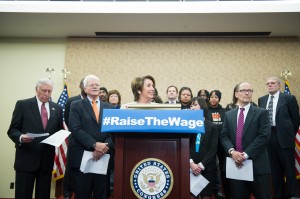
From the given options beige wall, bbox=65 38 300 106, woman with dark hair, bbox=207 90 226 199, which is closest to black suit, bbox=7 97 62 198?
woman with dark hair, bbox=207 90 226 199

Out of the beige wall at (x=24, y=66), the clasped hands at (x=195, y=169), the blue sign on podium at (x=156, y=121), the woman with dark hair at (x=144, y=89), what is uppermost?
the beige wall at (x=24, y=66)

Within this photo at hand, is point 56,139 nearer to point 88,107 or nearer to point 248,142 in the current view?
point 88,107

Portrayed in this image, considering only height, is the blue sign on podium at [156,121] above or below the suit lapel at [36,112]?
below

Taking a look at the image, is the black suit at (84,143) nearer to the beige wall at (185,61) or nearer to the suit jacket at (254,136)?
the suit jacket at (254,136)

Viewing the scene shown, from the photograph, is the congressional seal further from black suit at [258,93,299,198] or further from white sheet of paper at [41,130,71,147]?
black suit at [258,93,299,198]

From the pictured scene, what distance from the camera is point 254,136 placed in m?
2.68

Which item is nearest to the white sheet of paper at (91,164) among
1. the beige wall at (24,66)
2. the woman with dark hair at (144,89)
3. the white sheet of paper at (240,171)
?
the woman with dark hair at (144,89)

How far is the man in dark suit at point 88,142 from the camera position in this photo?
2404 millimetres

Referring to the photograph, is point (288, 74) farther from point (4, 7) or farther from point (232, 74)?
point (4, 7)

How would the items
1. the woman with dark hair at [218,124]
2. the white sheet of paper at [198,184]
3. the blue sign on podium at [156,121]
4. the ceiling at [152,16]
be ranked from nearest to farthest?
the blue sign on podium at [156,121], the white sheet of paper at [198,184], the woman with dark hair at [218,124], the ceiling at [152,16]

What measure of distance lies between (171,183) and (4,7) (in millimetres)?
4712

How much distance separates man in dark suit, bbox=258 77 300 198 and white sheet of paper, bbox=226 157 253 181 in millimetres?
1549

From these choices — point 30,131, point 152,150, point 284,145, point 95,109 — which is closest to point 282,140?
point 284,145

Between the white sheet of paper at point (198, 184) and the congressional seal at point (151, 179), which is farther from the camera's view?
the white sheet of paper at point (198, 184)
